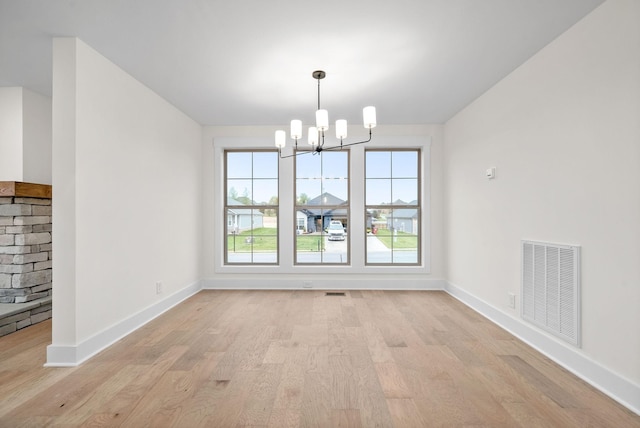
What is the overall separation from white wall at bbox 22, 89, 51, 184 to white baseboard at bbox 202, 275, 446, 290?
95.8 inches

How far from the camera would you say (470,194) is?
3990 mm

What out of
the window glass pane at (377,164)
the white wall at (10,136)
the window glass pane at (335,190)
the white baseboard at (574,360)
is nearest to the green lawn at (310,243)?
the window glass pane at (335,190)

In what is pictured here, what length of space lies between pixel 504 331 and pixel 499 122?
6.94ft

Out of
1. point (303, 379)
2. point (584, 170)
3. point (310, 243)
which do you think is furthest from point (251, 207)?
point (584, 170)

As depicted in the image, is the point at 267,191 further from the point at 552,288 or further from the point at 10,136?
the point at 552,288

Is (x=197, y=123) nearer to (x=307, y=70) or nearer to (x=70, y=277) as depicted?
(x=307, y=70)

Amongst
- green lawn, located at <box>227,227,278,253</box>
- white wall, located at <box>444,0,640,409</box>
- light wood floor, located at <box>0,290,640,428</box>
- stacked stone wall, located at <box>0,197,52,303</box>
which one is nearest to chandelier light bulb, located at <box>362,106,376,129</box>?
white wall, located at <box>444,0,640,409</box>

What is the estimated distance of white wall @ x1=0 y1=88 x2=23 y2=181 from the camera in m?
3.44

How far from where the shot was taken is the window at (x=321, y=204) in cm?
504

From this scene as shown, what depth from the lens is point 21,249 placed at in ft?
10.6

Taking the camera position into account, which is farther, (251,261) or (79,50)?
(251,261)

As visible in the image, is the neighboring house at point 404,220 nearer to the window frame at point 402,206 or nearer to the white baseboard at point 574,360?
the window frame at point 402,206

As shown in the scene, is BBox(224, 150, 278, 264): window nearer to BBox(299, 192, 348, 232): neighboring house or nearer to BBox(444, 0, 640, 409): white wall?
BBox(299, 192, 348, 232): neighboring house

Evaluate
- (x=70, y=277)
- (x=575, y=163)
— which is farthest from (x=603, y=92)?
(x=70, y=277)
